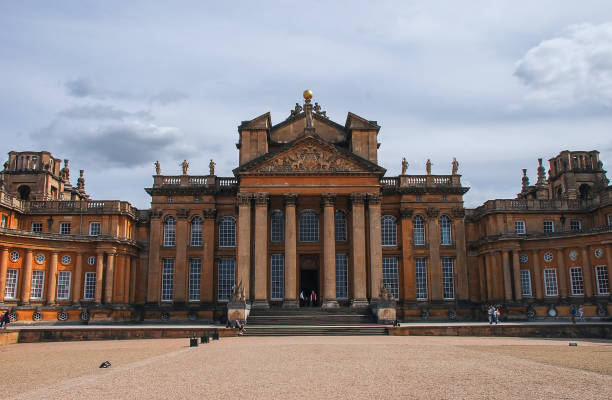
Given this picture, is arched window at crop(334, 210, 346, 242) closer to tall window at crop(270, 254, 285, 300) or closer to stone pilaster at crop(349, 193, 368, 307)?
stone pilaster at crop(349, 193, 368, 307)

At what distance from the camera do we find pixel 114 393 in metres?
12.3

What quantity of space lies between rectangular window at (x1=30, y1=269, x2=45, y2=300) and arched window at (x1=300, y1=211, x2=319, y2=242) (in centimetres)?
2039

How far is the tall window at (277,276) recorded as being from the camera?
42.6m

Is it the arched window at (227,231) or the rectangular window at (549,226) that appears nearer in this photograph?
the arched window at (227,231)

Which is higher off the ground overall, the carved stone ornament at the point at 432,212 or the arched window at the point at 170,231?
the carved stone ornament at the point at 432,212

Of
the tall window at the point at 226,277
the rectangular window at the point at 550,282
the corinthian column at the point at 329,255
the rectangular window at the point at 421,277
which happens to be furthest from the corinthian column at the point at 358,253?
the rectangular window at the point at 550,282

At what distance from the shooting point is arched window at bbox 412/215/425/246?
148 feet

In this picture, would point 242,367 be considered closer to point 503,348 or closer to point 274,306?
point 503,348

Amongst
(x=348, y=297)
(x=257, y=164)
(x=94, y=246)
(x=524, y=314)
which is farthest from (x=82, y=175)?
(x=524, y=314)

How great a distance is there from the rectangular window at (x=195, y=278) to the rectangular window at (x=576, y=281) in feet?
98.0

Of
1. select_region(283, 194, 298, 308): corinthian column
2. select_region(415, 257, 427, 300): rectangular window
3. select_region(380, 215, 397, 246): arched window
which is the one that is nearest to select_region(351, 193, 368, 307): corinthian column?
select_region(283, 194, 298, 308): corinthian column

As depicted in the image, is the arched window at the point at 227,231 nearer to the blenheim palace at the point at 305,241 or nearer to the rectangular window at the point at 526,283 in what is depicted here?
the blenheim palace at the point at 305,241

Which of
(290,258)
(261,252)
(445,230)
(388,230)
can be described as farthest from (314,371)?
(445,230)

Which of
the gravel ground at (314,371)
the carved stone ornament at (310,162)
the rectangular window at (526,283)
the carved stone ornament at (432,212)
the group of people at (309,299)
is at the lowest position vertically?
the gravel ground at (314,371)
